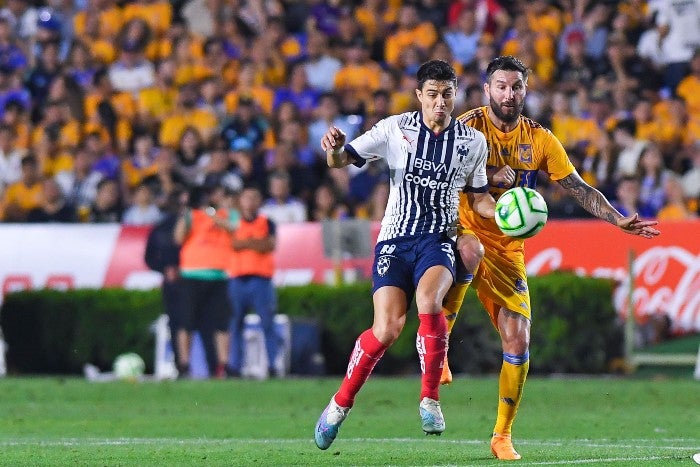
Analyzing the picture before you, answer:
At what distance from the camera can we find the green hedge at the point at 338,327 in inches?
742

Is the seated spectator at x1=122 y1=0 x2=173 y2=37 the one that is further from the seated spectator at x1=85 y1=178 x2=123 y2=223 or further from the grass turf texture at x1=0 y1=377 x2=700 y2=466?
the grass turf texture at x1=0 y1=377 x2=700 y2=466

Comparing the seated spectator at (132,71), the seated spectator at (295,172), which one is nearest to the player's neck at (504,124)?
the seated spectator at (295,172)

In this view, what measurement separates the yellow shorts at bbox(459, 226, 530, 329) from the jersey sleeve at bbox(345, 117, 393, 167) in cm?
92

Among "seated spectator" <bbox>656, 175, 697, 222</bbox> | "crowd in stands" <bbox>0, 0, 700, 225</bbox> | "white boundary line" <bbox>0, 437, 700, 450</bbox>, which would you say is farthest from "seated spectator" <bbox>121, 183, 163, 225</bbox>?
"white boundary line" <bbox>0, 437, 700, 450</bbox>

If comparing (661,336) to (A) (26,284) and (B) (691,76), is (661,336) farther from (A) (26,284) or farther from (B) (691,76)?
(A) (26,284)

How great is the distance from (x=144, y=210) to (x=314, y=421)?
27.7 feet

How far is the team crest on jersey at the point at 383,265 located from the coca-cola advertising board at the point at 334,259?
9.38m

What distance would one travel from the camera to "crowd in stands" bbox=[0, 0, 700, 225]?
20.8 metres

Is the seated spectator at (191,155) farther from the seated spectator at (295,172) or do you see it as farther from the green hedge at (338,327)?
the green hedge at (338,327)

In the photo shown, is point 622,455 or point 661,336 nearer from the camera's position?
point 622,455

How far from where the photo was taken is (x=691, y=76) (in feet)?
70.7

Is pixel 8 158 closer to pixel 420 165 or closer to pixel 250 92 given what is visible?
pixel 250 92

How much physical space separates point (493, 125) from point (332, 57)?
13.7 m

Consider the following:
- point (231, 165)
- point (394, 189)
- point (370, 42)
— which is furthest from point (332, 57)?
point (394, 189)
